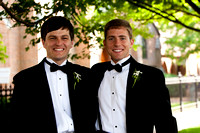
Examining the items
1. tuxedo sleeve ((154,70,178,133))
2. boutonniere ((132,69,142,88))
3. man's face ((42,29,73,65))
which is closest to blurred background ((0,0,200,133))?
man's face ((42,29,73,65))

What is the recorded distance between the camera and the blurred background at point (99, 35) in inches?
216

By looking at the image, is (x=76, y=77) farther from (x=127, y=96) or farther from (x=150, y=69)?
(x=150, y=69)

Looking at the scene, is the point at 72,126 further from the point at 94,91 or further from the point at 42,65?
the point at 42,65

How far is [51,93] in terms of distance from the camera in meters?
3.00

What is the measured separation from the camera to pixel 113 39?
3.02 m

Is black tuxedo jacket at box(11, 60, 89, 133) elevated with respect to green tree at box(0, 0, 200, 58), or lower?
lower

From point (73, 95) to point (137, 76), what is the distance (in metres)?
0.78

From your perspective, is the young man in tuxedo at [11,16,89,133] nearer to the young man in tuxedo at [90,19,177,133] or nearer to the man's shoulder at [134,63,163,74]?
the young man in tuxedo at [90,19,177,133]

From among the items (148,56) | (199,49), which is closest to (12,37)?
(199,49)

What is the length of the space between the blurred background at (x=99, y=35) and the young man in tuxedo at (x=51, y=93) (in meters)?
1.65

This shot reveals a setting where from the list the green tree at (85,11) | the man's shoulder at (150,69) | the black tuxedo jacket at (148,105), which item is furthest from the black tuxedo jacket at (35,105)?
the green tree at (85,11)

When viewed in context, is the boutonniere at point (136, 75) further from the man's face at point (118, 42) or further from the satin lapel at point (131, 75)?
the man's face at point (118, 42)

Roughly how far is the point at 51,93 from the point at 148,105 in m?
1.11

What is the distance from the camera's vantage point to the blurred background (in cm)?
549
